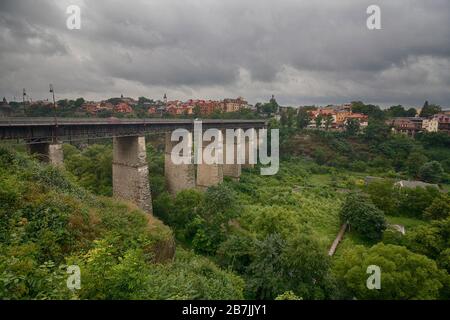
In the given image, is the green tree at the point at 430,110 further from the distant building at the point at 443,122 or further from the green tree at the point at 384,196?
the green tree at the point at 384,196

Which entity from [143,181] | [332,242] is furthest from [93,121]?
[332,242]

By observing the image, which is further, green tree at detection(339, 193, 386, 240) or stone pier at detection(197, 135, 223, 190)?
stone pier at detection(197, 135, 223, 190)

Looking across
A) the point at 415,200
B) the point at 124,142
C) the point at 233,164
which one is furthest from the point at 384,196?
the point at 124,142

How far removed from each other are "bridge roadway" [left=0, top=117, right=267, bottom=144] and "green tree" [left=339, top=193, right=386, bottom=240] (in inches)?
647

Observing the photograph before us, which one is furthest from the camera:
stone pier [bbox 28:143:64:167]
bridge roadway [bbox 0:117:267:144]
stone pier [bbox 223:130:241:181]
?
stone pier [bbox 223:130:241:181]

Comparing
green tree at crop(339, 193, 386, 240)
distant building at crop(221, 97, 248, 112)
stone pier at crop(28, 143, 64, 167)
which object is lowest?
green tree at crop(339, 193, 386, 240)

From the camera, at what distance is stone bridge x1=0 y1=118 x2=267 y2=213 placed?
1495 centimetres

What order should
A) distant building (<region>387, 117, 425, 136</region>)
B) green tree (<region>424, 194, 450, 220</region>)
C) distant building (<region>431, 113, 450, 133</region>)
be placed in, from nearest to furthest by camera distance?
green tree (<region>424, 194, 450, 220</region>), distant building (<region>431, 113, 450, 133</region>), distant building (<region>387, 117, 425, 136</region>)

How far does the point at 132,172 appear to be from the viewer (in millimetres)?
20828

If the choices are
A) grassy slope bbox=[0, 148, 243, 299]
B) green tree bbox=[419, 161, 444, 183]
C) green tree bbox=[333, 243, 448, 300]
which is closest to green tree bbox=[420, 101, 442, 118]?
green tree bbox=[419, 161, 444, 183]

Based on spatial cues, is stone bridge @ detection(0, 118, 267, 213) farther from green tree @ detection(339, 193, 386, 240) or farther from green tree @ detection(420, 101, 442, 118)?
green tree @ detection(420, 101, 442, 118)

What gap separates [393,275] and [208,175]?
781 inches

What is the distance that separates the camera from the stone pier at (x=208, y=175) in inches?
1144
